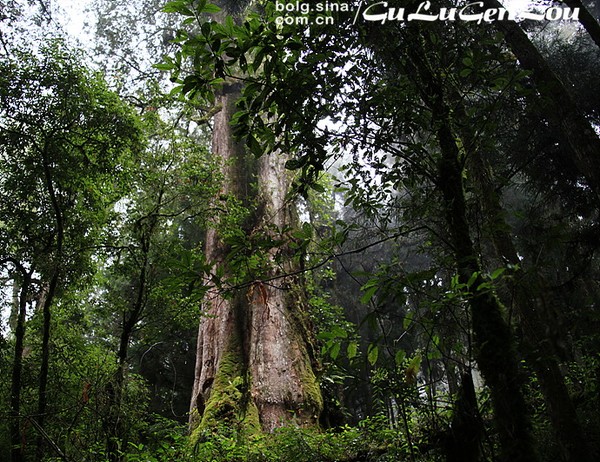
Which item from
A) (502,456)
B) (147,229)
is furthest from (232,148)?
(502,456)

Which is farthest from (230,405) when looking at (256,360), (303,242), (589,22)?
(589,22)

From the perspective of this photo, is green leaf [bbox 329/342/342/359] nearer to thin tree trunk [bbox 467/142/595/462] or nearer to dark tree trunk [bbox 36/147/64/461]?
thin tree trunk [bbox 467/142/595/462]

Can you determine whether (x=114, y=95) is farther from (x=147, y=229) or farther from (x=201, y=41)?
(x=201, y=41)

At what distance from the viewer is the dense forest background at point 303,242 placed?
1956mm

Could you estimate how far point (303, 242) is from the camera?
217 cm

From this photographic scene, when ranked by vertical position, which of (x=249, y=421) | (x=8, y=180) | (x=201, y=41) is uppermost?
(x=8, y=180)

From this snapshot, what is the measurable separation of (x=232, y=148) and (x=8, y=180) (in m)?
5.65

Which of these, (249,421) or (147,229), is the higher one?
(147,229)

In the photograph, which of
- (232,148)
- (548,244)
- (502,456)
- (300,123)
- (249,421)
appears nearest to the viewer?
(502,456)

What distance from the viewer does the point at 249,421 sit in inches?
229

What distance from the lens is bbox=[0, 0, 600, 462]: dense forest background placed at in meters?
1.96

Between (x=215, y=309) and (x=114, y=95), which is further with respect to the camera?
(x=215, y=309)

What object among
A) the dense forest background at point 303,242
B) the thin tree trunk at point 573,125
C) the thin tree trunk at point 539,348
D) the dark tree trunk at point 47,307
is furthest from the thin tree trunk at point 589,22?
the dark tree trunk at point 47,307

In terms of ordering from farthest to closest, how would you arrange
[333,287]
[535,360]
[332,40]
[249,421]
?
[333,287] → [249,421] → [332,40] → [535,360]
